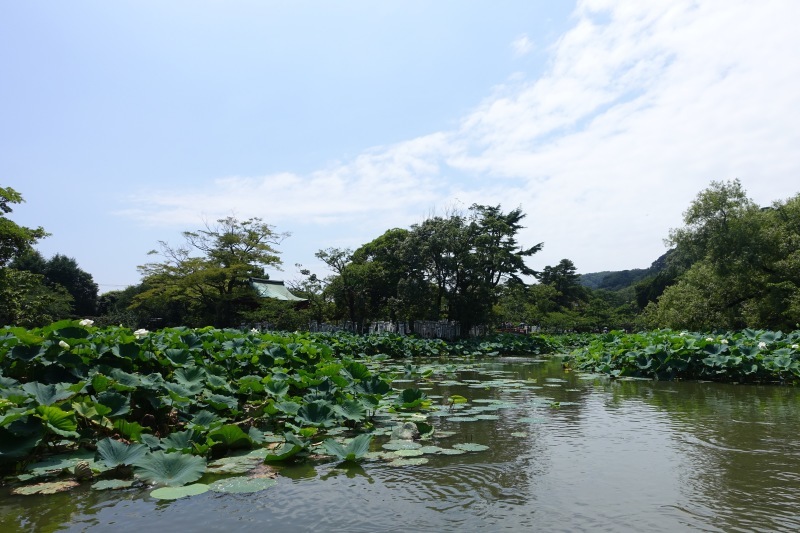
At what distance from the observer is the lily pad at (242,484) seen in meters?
3.03

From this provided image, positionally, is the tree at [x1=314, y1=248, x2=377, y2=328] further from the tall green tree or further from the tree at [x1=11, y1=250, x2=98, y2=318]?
the tree at [x1=11, y1=250, x2=98, y2=318]

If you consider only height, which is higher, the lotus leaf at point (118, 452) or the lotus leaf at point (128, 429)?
the lotus leaf at point (128, 429)

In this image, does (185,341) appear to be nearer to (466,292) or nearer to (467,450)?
(467,450)

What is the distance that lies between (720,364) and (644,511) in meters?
7.50

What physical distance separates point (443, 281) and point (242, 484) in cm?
2002

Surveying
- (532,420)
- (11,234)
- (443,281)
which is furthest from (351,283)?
(532,420)

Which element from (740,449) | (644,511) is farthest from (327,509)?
(740,449)

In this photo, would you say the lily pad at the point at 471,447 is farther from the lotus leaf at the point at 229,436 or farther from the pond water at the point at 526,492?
the lotus leaf at the point at 229,436

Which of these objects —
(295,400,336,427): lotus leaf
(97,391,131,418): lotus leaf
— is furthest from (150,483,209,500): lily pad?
(295,400,336,427): lotus leaf

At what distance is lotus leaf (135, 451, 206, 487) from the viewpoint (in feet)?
9.57

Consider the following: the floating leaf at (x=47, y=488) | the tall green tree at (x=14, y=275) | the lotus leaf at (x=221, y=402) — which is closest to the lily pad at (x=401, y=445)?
the lotus leaf at (x=221, y=402)

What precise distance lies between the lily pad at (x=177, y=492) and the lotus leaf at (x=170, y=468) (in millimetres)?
56

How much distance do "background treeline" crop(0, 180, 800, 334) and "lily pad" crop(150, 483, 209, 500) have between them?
51.1 feet

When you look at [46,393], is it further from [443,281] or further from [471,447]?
[443,281]
